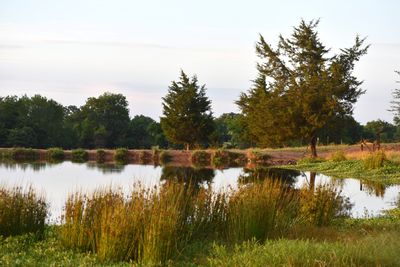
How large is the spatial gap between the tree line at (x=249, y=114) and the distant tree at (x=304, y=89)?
0.19 ft

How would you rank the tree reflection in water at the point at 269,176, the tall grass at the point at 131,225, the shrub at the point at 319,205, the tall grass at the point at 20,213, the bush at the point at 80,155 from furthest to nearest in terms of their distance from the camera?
the bush at the point at 80,155, the tree reflection in water at the point at 269,176, the shrub at the point at 319,205, the tall grass at the point at 20,213, the tall grass at the point at 131,225

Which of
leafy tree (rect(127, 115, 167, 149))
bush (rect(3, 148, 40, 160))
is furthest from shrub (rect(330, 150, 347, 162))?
leafy tree (rect(127, 115, 167, 149))

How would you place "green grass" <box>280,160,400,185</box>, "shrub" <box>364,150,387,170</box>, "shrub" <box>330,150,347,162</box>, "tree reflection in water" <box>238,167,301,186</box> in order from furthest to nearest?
"shrub" <box>330,150,347,162</box> → "shrub" <box>364,150,387,170</box> → "green grass" <box>280,160,400,185</box> → "tree reflection in water" <box>238,167,301,186</box>

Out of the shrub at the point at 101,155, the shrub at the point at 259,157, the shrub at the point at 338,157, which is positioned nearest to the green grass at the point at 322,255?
Answer: the shrub at the point at 338,157

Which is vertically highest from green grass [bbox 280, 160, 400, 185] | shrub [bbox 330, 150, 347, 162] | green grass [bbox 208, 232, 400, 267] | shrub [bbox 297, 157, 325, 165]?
shrub [bbox 330, 150, 347, 162]

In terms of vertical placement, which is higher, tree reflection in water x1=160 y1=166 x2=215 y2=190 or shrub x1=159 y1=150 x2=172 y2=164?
shrub x1=159 y1=150 x2=172 y2=164

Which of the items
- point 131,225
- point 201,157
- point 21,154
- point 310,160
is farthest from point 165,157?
point 131,225

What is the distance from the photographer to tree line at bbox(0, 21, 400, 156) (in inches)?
1334

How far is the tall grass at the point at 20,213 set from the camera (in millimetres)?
9484

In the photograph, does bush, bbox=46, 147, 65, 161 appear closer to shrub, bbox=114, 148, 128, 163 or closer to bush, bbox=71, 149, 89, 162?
bush, bbox=71, 149, 89, 162

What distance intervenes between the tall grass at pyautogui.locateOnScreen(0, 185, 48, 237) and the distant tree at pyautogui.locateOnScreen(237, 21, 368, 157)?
81.4ft

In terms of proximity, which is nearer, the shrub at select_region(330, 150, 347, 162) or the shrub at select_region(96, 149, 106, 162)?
the shrub at select_region(330, 150, 347, 162)

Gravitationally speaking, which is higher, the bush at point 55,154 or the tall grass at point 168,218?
the bush at point 55,154

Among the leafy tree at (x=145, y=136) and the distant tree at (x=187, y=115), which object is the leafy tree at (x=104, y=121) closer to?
the leafy tree at (x=145, y=136)
